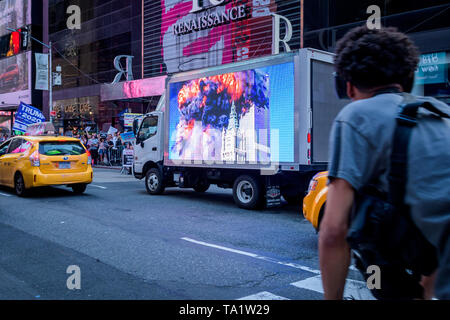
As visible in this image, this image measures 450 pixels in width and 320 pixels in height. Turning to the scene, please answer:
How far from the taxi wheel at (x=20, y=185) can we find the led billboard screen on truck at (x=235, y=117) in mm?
3863

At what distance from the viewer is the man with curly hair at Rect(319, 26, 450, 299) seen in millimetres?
1490

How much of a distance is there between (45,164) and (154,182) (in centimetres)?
286

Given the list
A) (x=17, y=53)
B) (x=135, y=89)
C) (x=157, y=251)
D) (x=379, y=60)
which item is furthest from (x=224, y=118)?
(x=17, y=53)

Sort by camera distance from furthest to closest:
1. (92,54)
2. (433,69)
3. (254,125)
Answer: (92,54), (433,69), (254,125)

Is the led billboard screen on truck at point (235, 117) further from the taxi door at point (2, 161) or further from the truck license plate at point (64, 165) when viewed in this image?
the taxi door at point (2, 161)

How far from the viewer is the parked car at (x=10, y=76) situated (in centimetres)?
4828

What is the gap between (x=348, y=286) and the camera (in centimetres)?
447

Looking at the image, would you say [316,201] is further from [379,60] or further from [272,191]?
[379,60]

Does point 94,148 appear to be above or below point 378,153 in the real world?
above

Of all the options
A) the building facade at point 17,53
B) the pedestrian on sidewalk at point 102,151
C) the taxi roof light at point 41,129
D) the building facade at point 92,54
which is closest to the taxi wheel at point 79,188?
the taxi roof light at point 41,129

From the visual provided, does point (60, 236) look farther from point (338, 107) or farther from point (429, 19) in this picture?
point (429, 19)

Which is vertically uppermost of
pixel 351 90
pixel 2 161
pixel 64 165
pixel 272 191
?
pixel 351 90
